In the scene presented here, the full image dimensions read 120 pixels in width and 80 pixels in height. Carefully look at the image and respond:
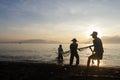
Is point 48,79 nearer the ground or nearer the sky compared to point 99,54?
nearer the ground

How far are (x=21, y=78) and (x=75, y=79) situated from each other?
2.79m

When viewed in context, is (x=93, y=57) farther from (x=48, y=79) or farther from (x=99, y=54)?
(x=48, y=79)

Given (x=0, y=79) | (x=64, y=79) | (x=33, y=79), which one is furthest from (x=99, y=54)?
(x=0, y=79)

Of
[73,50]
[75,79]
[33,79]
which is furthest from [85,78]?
[73,50]

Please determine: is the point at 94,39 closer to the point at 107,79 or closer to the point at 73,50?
the point at 107,79

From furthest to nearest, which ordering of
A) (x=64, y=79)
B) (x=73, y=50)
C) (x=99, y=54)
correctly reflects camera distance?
(x=73, y=50), (x=99, y=54), (x=64, y=79)

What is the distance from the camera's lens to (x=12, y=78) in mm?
12109

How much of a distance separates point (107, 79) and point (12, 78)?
4.96 meters

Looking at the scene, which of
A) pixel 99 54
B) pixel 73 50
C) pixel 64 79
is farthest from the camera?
pixel 73 50

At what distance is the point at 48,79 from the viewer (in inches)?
470

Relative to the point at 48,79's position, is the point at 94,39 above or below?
above

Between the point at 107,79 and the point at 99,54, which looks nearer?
the point at 107,79

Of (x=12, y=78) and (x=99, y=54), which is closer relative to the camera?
(x=12, y=78)

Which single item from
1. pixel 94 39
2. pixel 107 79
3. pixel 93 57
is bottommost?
pixel 107 79
